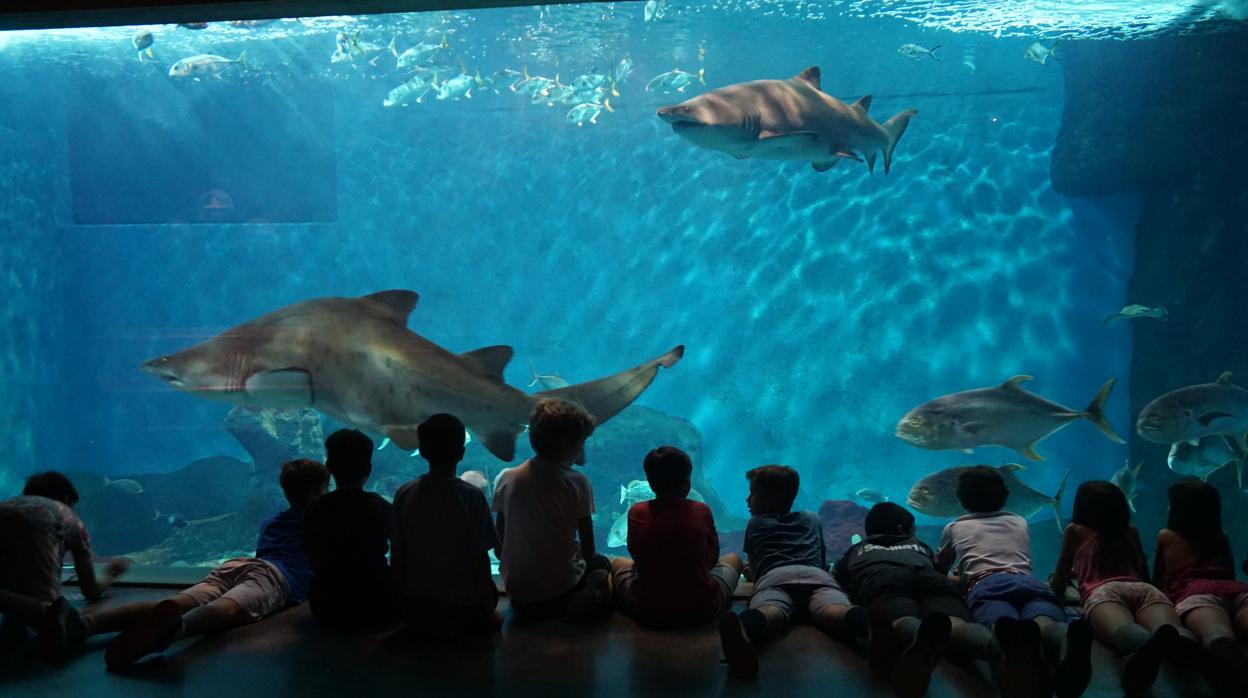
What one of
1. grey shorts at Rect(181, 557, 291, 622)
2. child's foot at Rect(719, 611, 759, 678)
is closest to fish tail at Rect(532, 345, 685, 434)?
grey shorts at Rect(181, 557, 291, 622)

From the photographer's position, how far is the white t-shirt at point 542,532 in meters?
3.03

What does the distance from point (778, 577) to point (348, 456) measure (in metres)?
1.85

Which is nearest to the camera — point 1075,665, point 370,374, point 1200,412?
point 1075,665

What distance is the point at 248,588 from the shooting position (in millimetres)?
3035

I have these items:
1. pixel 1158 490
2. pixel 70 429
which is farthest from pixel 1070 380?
pixel 70 429

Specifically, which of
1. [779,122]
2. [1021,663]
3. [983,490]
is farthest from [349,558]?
[779,122]

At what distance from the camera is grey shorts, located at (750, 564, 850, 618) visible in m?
2.84

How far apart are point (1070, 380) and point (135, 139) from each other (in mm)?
18161

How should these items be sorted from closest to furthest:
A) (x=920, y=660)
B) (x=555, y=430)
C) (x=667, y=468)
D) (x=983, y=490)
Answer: (x=920, y=660) < (x=667, y=468) < (x=555, y=430) < (x=983, y=490)

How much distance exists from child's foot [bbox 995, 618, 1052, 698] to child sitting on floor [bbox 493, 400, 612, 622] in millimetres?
1514

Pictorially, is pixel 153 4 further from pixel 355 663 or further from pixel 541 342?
pixel 541 342

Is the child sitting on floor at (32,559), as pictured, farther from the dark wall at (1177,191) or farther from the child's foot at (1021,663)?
the dark wall at (1177,191)

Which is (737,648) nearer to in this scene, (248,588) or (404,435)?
(248,588)

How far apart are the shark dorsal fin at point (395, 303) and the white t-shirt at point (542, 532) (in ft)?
4.38
